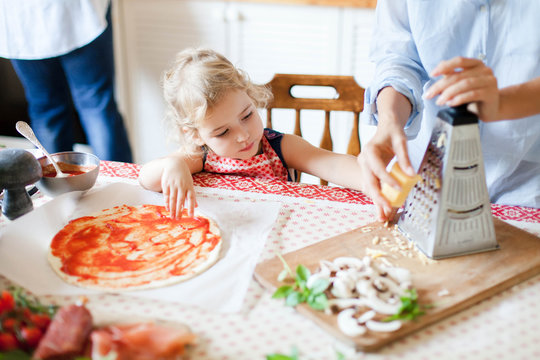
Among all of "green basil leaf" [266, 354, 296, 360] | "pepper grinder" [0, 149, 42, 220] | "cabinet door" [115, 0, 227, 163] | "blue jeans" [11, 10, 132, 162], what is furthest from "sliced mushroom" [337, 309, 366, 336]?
"cabinet door" [115, 0, 227, 163]

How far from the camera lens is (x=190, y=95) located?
1.28 m

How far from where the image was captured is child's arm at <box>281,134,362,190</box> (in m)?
1.28

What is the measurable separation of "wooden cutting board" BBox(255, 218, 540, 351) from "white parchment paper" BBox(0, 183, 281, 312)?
0.07 metres

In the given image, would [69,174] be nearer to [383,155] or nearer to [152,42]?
[383,155]

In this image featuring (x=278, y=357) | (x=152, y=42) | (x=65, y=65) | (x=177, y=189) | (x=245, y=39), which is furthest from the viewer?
(x=152, y=42)

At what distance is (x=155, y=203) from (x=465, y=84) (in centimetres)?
78

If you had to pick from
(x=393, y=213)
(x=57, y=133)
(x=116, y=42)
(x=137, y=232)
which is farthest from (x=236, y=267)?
(x=116, y=42)

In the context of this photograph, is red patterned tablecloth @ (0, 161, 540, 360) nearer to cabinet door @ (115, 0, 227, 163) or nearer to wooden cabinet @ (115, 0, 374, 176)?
wooden cabinet @ (115, 0, 374, 176)

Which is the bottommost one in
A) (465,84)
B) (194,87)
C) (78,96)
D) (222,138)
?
(78,96)

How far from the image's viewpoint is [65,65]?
2.20m

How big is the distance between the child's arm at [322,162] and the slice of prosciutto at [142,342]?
69 cm

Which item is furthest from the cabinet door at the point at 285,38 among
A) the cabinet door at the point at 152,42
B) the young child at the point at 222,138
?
the young child at the point at 222,138

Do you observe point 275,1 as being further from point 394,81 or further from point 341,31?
point 394,81

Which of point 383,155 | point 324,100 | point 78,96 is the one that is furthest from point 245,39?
point 383,155
